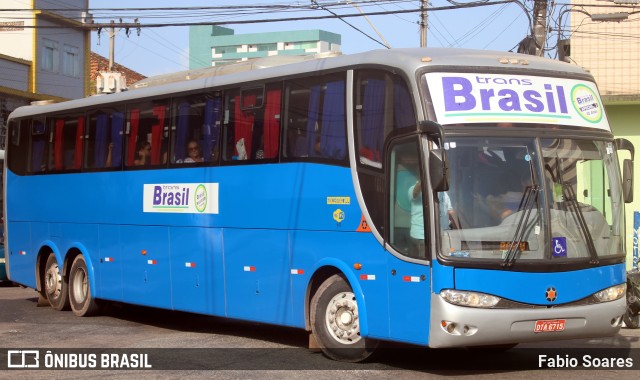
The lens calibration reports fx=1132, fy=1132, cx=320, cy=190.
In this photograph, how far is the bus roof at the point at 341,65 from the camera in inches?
456

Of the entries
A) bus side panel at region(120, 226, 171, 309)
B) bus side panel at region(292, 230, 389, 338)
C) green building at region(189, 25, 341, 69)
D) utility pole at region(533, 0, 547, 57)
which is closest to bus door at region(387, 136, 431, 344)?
bus side panel at region(292, 230, 389, 338)

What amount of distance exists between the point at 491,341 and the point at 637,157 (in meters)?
15.0

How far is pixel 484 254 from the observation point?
10773 millimetres

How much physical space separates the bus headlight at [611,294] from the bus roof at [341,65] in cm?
235

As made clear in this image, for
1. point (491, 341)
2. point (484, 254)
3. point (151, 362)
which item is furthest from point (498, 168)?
point (151, 362)

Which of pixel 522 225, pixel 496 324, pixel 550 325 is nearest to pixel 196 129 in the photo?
pixel 522 225

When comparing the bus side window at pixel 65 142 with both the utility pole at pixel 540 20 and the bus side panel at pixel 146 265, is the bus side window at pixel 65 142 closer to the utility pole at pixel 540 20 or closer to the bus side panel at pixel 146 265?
the bus side panel at pixel 146 265

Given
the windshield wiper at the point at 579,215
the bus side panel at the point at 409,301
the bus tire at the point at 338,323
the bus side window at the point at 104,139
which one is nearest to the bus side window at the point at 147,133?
the bus side window at the point at 104,139

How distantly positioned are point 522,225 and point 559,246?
48 cm

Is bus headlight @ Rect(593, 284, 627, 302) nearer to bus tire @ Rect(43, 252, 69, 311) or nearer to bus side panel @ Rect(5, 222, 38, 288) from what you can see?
bus tire @ Rect(43, 252, 69, 311)

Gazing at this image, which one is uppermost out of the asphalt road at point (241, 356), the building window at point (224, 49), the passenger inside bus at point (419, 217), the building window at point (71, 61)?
the building window at point (224, 49)

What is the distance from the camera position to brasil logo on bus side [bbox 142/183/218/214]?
1488cm

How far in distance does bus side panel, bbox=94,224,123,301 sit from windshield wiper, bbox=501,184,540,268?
8.07 meters

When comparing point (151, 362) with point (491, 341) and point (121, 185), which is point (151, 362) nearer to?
point (491, 341)
